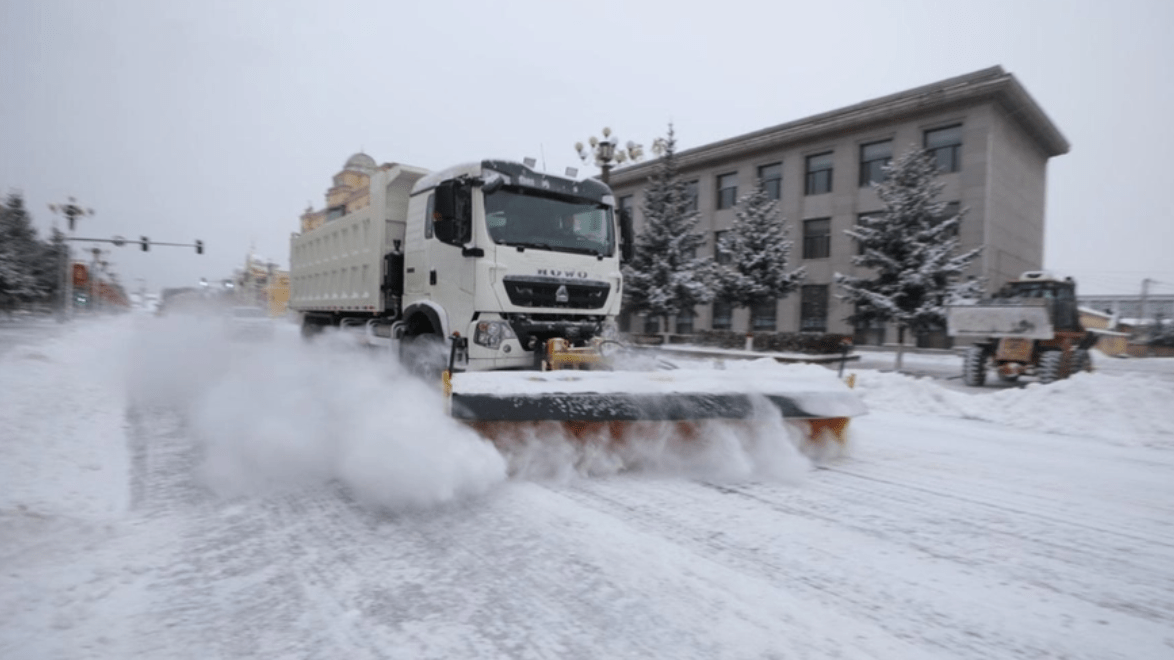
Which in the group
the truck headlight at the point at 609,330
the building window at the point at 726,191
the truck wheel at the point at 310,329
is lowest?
the truck wheel at the point at 310,329

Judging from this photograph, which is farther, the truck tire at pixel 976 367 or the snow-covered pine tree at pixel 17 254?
the snow-covered pine tree at pixel 17 254

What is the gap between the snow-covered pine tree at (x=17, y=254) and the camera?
29.0 m

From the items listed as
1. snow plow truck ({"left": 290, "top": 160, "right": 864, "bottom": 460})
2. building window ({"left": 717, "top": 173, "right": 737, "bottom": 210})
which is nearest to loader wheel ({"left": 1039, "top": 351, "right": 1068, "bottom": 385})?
snow plow truck ({"left": 290, "top": 160, "right": 864, "bottom": 460})

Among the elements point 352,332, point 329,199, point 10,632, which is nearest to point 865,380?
point 352,332

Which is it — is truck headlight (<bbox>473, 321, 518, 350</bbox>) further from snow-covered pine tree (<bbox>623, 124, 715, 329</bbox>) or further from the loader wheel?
snow-covered pine tree (<bbox>623, 124, 715, 329</bbox>)

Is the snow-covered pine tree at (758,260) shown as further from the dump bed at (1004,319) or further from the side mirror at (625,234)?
the side mirror at (625,234)

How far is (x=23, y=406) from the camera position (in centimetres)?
549

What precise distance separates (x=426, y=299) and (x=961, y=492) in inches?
203

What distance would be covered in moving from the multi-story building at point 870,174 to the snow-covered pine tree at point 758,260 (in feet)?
7.23

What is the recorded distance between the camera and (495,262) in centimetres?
572

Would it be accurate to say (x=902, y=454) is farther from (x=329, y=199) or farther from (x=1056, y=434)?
(x=329, y=199)

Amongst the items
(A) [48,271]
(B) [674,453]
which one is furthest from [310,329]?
(A) [48,271]

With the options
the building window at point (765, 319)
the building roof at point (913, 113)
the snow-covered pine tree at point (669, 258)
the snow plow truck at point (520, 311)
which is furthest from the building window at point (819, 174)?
the snow plow truck at point (520, 311)

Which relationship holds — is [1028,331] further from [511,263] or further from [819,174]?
[819,174]
